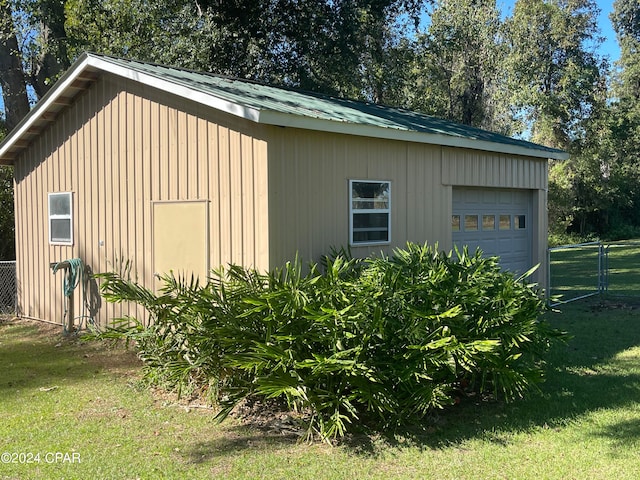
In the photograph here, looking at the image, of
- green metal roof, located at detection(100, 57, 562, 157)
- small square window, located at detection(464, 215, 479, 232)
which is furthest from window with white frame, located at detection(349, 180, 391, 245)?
small square window, located at detection(464, 215, 479, 232)

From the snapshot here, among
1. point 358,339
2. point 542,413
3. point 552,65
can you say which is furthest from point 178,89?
point 552,65

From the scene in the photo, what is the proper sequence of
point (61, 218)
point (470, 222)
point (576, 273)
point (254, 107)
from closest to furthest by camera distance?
point (254, 107), point (61, 218), point (470, 222), point (576, 273)

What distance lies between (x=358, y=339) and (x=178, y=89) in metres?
4.02

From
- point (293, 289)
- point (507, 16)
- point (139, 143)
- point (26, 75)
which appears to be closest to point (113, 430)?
point (293, 289)

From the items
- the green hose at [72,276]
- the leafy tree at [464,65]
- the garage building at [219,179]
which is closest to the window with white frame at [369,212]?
the garage building at [219,179]

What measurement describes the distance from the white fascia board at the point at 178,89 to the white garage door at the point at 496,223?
15.2ft

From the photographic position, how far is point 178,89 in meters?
7.14

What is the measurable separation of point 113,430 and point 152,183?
3857 mm

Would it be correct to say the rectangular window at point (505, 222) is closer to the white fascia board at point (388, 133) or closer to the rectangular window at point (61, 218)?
the white fascia board at point (388, 133)

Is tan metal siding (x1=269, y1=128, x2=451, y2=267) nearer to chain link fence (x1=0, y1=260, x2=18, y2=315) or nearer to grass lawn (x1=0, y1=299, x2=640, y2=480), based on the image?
grass lawn (x1=0, y1=299, x2=640, y2=480)

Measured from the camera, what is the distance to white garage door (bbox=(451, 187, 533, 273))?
1005cm

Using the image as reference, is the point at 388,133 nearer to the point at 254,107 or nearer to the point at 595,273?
the point at 254,107

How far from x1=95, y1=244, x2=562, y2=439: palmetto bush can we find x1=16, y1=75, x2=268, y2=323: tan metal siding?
5.14 feet

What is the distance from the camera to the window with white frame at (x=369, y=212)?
25.6ft
